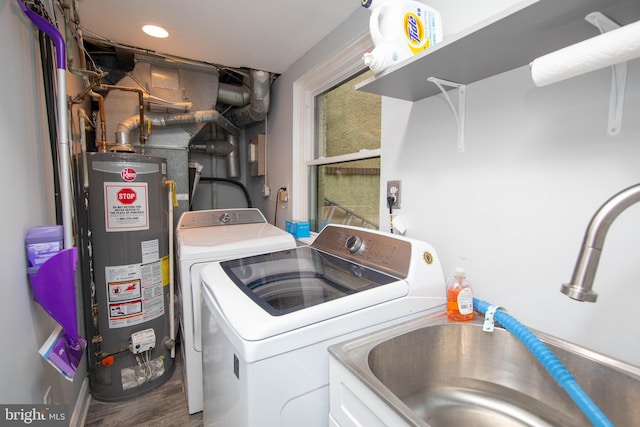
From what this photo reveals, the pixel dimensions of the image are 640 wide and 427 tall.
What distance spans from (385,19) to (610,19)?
0.62 m

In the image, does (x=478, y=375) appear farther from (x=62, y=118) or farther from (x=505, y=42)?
(x=62, y=118)

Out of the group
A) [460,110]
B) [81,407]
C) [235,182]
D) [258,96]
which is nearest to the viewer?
[460,110]

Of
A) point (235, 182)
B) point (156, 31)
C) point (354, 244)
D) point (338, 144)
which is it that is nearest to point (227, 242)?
point (354, 244)

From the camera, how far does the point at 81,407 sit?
1787mm

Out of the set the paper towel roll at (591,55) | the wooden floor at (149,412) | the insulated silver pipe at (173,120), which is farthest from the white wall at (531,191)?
the insulated silver pipe at (173,120)

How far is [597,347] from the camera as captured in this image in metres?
0.85

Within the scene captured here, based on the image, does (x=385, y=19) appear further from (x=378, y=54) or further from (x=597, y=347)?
(x=597, y=347)

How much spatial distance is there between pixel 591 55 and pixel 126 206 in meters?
2.24

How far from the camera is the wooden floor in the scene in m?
1.78

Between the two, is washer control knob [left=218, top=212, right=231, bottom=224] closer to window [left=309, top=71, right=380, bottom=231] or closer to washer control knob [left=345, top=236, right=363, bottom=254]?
window [left=309, top=71, right=380, bottom=231]

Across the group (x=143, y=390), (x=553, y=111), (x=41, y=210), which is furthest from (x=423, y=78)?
(x=143, y=390)

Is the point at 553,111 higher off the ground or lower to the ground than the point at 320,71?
lower

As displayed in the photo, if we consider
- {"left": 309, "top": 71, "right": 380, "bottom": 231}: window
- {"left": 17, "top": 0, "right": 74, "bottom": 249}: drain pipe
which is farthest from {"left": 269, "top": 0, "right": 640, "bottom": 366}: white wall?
{"left": 17, "top": 0, "right": 74, "bottom": 249}: drain pipe

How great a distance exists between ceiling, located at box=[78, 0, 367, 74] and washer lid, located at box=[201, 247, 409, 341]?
1523 millimetres
